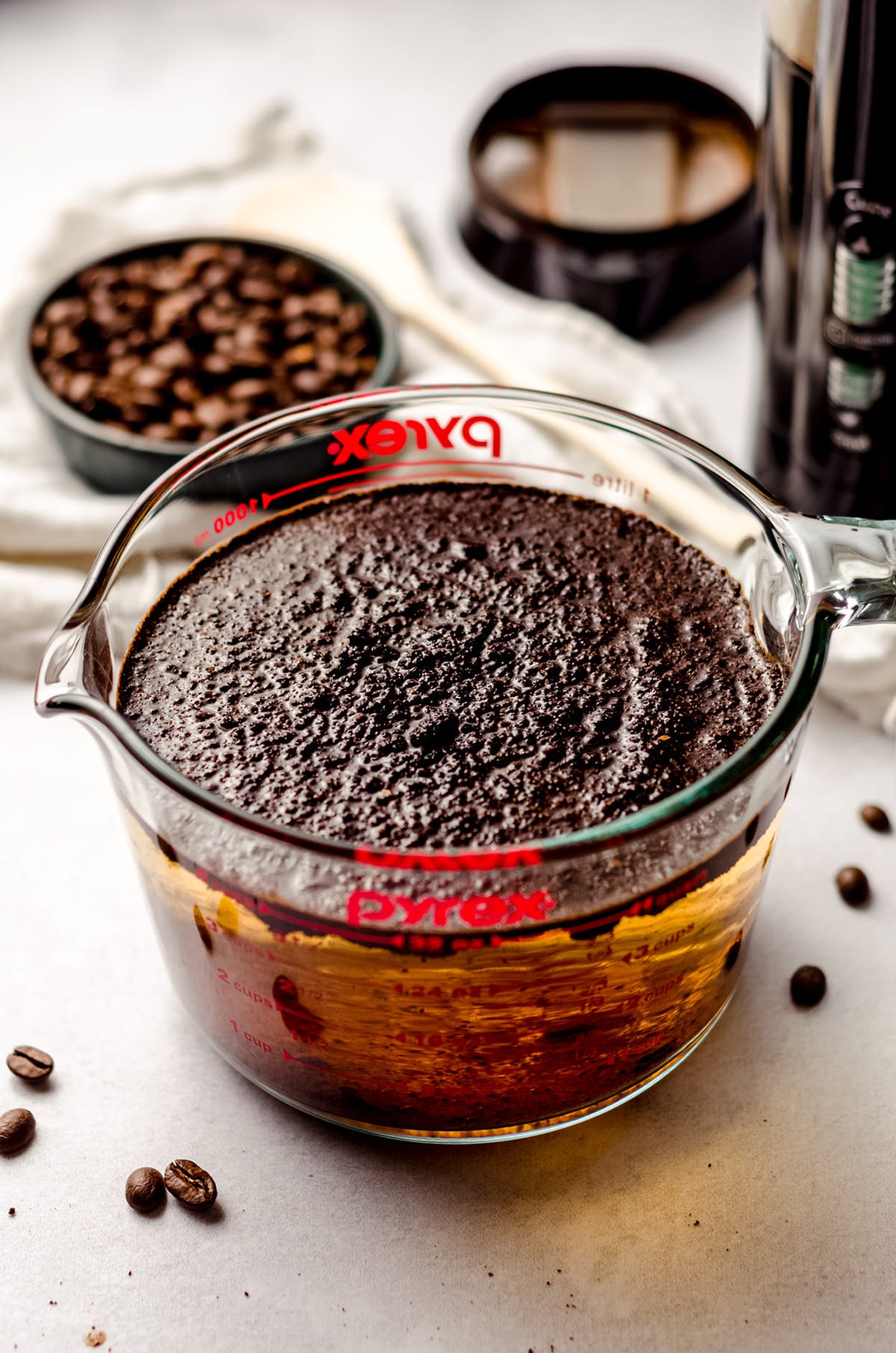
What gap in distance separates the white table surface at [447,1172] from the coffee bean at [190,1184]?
0.7 inches

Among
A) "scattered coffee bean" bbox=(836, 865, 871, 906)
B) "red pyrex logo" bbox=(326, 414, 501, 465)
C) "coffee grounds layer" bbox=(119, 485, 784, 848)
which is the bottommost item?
"scattered coffee bean" bbox=(836, 865, 871, 906)

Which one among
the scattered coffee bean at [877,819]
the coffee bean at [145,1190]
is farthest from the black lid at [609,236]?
the coffee bean at [145,1190]

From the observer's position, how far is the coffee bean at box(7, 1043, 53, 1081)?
1.18 m

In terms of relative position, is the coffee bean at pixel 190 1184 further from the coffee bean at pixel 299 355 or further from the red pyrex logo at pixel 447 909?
the coffee bean at pixel 299 355

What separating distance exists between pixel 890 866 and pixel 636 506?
0.41m

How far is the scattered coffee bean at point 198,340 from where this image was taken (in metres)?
1.65

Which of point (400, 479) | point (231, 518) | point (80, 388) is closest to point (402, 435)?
point (400, 479)

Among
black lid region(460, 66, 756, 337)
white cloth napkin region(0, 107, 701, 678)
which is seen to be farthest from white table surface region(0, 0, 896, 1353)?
black lid region(460, 66, 756, 337)

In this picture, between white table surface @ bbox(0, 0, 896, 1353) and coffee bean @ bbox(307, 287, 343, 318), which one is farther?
coffee bean @ bbox(307, 287, 343, 318)

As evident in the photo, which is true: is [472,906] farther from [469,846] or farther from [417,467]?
[417,467]

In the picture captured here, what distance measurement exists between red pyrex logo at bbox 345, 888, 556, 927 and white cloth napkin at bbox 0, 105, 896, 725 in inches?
15.5

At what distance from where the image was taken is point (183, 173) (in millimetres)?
2064

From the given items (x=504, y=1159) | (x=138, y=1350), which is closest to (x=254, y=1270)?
(x=138, y=1350)

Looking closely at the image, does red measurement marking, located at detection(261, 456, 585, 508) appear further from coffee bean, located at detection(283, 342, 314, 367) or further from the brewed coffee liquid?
coffee bean, located at detection(283, 342, 314, 367)
